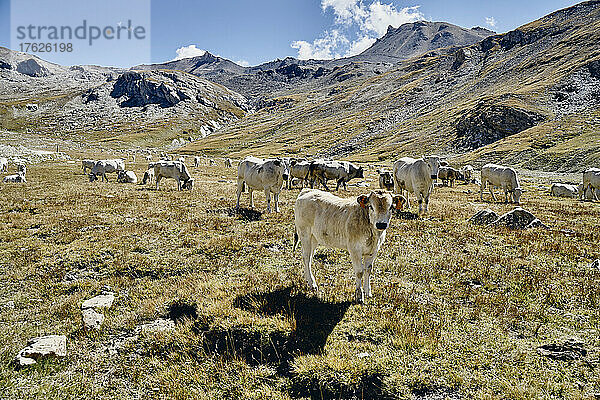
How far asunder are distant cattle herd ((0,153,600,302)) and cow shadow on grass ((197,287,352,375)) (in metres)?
1.02

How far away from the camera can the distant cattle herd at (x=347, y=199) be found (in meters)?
7.58

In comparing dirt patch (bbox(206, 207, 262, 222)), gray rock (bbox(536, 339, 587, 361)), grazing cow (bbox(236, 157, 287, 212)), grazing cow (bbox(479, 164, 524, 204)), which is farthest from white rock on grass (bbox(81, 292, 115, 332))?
grazing cow (bbox(479, 164, 524, 204))

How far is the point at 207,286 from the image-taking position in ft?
28.6

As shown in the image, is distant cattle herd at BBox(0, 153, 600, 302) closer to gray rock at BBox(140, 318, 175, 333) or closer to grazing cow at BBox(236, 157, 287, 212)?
grazing cow at BBox(236, 157, 287, 212)

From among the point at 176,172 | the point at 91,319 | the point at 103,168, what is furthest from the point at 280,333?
the point at 103,168

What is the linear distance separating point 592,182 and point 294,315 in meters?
32.6

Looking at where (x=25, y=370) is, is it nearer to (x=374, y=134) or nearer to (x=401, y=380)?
(x=401, y=380)

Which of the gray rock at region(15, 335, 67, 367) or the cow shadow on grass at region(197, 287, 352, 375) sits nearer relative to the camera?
the gray rock at region(15, 335, 67, 367)

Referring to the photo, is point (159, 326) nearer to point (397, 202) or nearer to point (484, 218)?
point (397, 202)

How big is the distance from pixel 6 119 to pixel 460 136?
9874 inches

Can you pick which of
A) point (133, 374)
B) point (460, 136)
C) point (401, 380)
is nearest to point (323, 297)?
point (401, 380)

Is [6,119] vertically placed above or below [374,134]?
above

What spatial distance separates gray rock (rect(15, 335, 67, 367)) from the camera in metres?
5.99

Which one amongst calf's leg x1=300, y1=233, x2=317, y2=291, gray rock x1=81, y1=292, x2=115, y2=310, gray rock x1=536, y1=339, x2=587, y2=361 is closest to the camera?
gray rock x1=536, y1=339, x2=587, y2=361
